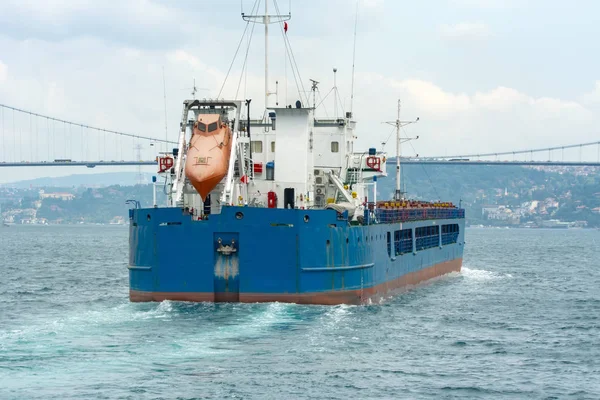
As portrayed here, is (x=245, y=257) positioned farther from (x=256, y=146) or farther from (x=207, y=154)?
(x=256, y=146)

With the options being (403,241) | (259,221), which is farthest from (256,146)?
(403,241)

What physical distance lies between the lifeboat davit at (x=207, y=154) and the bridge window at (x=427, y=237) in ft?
54.8

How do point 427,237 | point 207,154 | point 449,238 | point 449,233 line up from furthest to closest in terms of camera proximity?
point 449,233 → point 449,238 → point 427,237 → point 207,154

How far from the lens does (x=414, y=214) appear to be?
5003 cm

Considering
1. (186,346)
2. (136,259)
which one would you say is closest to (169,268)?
(136,259)

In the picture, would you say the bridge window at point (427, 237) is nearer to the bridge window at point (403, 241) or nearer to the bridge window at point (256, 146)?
the bridge window at point (403, 241)

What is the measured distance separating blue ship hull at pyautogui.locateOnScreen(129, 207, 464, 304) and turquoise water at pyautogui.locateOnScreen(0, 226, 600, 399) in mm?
630

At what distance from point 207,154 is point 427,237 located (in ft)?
69.7

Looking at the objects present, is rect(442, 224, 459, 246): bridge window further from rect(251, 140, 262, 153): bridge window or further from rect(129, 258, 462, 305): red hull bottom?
rect(129, 258, 462, 305): red hull bottom

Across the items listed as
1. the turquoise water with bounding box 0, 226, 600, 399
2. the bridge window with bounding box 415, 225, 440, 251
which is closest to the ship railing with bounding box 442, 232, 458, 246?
the bridge window with bounding box 415, 225, 440, 251

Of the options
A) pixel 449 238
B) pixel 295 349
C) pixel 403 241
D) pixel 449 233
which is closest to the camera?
pixel 295 349

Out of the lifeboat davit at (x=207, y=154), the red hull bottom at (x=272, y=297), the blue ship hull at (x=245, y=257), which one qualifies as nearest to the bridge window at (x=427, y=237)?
the red hull bottom at (x=272, y=297)

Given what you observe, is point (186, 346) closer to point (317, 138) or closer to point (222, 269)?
point (222, 269)

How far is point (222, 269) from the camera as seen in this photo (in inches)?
1264
